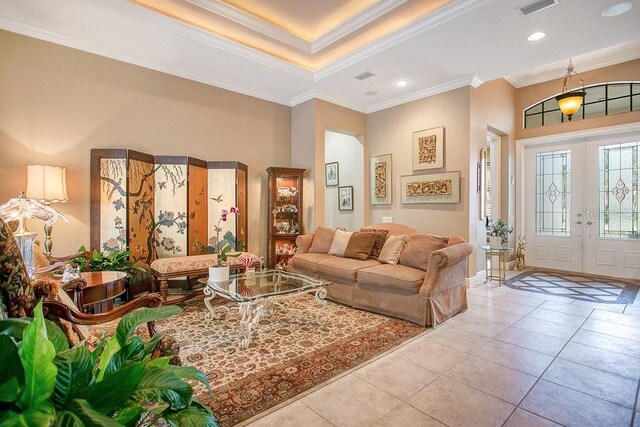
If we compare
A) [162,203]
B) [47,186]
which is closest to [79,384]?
[47,186]

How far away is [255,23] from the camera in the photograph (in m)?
3.78

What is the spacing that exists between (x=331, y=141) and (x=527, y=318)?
4.82m

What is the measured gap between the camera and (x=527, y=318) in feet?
11.3

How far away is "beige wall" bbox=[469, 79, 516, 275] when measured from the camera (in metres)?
4.72

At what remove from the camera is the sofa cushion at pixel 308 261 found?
14.0 ft

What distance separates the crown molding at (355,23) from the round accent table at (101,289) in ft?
11.9

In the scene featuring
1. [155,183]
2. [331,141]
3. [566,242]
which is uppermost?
[331,141]

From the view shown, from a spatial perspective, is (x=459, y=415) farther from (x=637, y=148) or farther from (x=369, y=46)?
(x=637, y=148)

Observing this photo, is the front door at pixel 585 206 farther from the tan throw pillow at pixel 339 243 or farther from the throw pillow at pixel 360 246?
the tan throw pillow at pixel 339 243

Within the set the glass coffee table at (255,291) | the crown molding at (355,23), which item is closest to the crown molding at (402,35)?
the crown molding at (355,23)

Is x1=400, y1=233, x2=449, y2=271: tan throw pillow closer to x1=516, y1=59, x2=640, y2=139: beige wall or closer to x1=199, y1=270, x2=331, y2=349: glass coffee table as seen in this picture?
x1=199, y1=270, x2=331, y2=349: glass coffee table

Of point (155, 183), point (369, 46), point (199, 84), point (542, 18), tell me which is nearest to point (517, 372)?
point (542, 18)

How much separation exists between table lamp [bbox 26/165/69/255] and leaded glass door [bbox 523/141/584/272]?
7.45 meters

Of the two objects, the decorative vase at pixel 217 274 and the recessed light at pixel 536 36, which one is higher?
the recessed light at pixel 536 36
